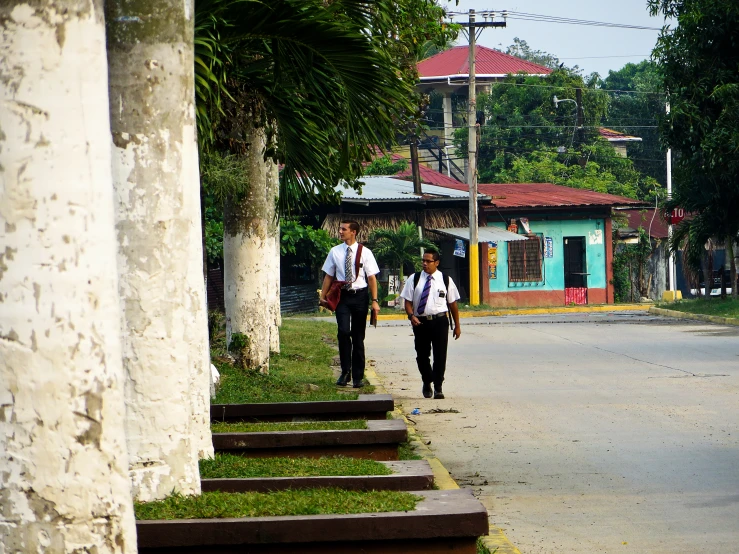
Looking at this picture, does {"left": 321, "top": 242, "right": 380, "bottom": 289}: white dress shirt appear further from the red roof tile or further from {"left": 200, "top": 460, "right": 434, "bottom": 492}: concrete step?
the red roof tile

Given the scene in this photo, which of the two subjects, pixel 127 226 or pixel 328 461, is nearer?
pixel 127 226

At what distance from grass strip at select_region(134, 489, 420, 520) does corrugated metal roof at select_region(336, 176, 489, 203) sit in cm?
2951

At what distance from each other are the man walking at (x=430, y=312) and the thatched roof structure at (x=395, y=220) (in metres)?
23.4

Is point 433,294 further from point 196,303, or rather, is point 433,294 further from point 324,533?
point 324,533

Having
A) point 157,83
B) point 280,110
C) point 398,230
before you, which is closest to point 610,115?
point 398,230

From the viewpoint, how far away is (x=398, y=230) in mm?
36375

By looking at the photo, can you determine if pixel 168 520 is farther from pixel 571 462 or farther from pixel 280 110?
pixel 280 110

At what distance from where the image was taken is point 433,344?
41.3 feet

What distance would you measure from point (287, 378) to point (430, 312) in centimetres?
185

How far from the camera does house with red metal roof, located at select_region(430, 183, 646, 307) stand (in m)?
40.5

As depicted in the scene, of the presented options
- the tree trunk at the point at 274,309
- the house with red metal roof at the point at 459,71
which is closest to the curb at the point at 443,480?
the tree trunk at the point at 274,309

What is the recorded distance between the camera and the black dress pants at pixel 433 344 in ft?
40.8

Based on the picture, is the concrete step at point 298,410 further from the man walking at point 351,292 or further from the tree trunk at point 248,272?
the tree trunk at point 248,272

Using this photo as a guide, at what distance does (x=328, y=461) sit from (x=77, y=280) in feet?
12.0
